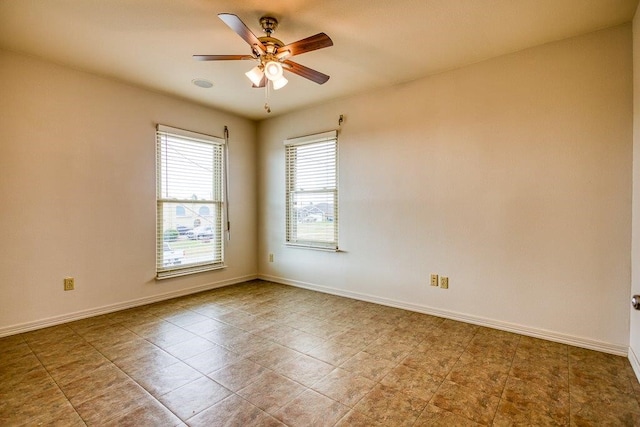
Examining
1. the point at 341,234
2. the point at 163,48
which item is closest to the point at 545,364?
the point at 341,234

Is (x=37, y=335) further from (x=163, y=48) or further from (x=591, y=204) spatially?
(x=591, y=204)

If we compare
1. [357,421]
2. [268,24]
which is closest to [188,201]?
[268,24]

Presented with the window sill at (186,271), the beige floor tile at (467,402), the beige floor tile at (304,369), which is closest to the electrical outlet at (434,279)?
the beige floor tile at (467,402)

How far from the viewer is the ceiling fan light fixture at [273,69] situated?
2232 mm

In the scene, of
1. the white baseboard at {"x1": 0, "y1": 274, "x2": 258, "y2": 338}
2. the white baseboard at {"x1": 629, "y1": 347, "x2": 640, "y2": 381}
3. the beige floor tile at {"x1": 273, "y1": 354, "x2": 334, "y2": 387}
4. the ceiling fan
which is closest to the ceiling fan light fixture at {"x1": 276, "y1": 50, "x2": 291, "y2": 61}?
the ceiling fan

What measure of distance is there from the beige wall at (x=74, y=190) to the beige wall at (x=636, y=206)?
4.39 metres

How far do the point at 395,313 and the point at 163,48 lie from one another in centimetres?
342

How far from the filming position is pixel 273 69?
225cm

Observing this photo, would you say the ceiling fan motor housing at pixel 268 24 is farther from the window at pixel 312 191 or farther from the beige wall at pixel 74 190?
the beige wall at pixel 74 190

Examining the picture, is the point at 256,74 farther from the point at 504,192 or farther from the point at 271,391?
the point at 504,192

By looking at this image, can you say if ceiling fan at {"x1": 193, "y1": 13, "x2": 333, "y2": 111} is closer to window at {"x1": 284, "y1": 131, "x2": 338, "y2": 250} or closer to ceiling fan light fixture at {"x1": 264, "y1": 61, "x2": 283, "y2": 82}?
ceiling fan light fixture at {"x1": 264, "y1": 61, "x2": 283, "y2": 82}

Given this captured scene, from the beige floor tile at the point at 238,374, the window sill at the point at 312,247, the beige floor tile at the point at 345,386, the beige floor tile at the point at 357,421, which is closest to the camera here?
the beige floor tile at the point at 357,421

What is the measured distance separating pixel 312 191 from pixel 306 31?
2140 millimetres

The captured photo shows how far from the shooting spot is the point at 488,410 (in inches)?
67.1
